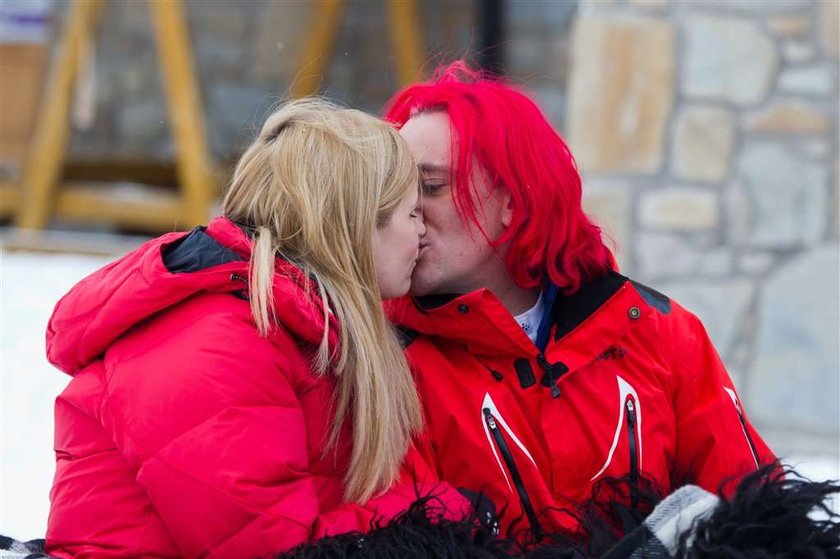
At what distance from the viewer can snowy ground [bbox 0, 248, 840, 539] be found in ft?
10.1

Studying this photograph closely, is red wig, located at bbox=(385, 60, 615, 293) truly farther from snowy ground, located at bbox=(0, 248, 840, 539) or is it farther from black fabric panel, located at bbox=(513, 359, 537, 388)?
snowy ground, located at bbox=(0, 248, 840, 539)

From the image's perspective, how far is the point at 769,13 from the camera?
3592mm

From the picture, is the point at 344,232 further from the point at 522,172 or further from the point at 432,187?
the point at 522,172

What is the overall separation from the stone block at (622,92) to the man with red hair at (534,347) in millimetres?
1642

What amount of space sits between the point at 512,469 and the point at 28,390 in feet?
7.29

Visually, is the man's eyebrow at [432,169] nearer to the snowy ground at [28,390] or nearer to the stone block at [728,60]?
the snowy ground at [28,390]

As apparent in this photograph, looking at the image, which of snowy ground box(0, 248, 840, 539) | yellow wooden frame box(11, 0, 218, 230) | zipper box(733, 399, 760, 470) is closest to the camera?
zipper box(733, 399, 760, 470)

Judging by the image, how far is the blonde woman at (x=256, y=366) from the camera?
1586 mm

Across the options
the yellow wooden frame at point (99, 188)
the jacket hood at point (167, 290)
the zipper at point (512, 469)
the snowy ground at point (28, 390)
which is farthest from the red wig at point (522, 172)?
the yellow wooden frame at point (99, 188)

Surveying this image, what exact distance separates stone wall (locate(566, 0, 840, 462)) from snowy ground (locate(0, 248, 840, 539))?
342 millimetres

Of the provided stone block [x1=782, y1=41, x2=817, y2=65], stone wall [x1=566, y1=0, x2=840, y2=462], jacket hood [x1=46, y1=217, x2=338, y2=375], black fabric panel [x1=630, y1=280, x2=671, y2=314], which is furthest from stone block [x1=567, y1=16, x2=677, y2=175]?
jacket hood [x1=46, y1=217, x2=338, y2=375]

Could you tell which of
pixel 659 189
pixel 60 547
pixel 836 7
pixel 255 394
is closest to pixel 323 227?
pixel 255 394

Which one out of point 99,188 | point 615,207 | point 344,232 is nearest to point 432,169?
point 344,232

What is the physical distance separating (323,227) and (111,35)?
14.6 feet
